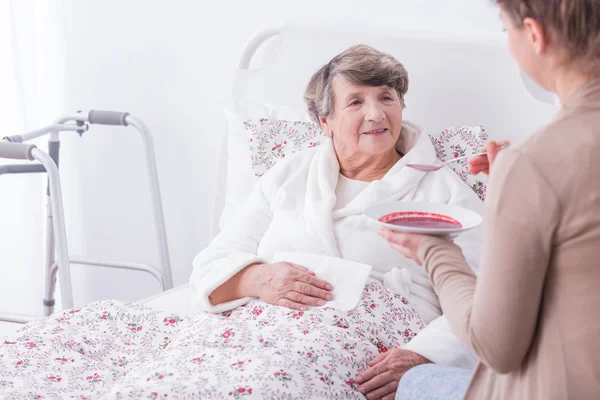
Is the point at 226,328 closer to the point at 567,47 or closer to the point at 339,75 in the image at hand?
the point at 339,75

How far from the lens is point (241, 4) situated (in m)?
2.54

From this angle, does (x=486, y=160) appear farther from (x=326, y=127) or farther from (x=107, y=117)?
(x=107, y=117)

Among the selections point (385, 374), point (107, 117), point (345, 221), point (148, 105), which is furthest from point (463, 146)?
point (148, 105)

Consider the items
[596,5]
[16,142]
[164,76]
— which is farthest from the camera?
[164,76]

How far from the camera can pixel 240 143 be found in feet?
7.40

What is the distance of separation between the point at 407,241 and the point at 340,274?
63cm

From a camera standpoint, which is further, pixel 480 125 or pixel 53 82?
pixel 53 82

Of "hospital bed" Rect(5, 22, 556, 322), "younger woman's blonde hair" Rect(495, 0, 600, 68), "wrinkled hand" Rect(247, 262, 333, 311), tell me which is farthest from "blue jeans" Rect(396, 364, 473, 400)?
"hospital bed" Rect(5, 22, 556, 322)

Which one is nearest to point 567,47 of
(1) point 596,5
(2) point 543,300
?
(1) point 596,5

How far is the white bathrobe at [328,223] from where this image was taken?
1.72m

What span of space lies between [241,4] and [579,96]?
5.92 ft

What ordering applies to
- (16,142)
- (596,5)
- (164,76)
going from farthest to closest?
(164,76) < (16,142) < (596,5)

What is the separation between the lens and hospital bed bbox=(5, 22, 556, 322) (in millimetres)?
1952

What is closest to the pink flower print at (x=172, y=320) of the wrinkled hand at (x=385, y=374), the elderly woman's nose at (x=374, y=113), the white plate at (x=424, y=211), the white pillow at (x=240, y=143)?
the white pillow at (x=240, y=143)
